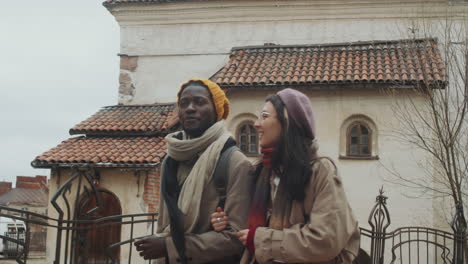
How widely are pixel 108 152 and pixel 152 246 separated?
30.7 ft

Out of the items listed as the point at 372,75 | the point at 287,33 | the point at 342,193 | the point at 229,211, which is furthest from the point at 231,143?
the point at 287,33

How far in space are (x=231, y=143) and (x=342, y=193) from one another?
961 mm

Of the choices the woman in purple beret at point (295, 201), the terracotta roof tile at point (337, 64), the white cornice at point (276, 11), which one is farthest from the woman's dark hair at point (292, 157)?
the white cornice at point (276, 11)

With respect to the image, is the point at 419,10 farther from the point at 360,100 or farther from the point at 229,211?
the point at 229,211

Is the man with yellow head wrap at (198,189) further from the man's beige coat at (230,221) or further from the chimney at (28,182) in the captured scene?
the chimney at (28,182)

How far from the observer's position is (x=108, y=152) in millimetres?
12109

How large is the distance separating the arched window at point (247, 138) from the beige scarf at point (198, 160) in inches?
346

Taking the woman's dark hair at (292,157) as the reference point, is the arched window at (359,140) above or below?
above

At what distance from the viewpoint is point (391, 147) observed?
1130 cm

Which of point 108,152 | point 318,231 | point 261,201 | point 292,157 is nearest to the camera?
point 318,231

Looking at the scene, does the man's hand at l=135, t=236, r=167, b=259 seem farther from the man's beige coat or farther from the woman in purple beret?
the woman in purple beret

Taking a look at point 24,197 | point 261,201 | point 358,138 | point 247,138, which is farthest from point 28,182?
point 261,201

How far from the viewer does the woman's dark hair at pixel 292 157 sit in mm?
2654

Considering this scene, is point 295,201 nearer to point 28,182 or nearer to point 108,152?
point 108,152
